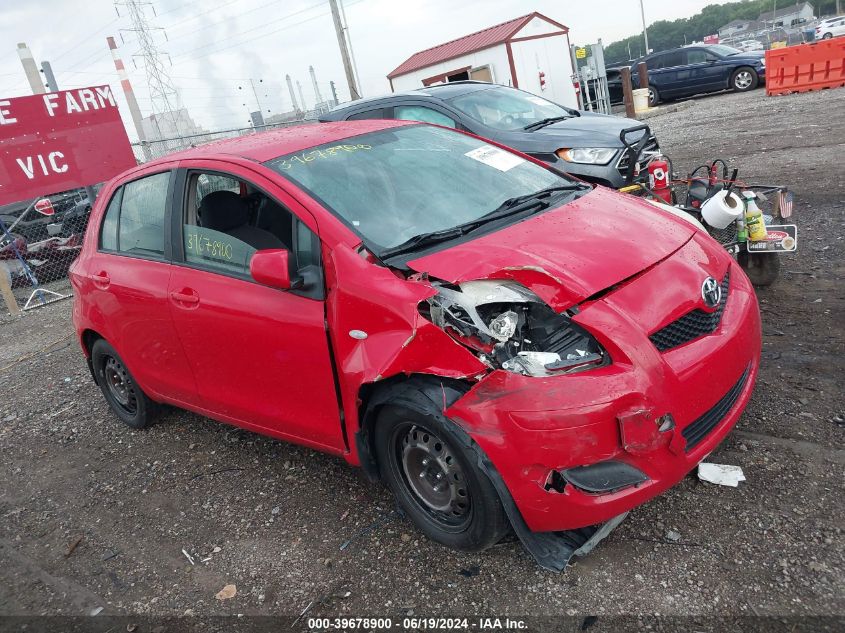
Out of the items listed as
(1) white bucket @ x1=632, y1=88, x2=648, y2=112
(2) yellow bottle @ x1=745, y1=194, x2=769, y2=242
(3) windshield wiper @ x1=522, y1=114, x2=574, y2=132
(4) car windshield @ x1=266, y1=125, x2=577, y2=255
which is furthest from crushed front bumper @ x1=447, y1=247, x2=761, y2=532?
(1) white bucket @ x1=632, y1=88, x2=648, y2=112

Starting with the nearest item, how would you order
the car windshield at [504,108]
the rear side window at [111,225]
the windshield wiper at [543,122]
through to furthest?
the rear side window at [111,225], the windshield wiper at [543,122], the car windshield at [504,108]

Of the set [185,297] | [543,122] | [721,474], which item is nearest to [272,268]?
[185,297]

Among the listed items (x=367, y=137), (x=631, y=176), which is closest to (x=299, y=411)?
(x=367, y=137)

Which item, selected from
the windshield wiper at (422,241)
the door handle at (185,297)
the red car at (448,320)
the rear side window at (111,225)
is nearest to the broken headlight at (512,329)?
the red car at (448,320)

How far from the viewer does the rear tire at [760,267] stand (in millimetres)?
4824

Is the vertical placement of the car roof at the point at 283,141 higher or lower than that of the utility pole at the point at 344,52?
lower

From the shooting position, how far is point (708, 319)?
277 cm

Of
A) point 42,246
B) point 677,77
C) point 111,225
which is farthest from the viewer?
point 677,77

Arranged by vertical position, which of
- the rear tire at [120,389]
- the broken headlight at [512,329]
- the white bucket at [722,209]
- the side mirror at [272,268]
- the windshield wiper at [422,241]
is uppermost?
the side mirror at [272,268]

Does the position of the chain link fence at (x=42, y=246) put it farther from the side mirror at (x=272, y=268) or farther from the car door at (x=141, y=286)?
the side mirror at (x=272, y=268)

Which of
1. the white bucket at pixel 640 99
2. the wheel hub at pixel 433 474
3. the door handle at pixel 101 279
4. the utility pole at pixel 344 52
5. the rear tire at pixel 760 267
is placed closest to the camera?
the wheel hub at pixel 433 474

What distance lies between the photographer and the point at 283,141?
144 inches

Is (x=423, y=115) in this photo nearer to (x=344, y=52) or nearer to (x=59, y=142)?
(x=59, y=142)

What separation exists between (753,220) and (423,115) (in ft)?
13.9
